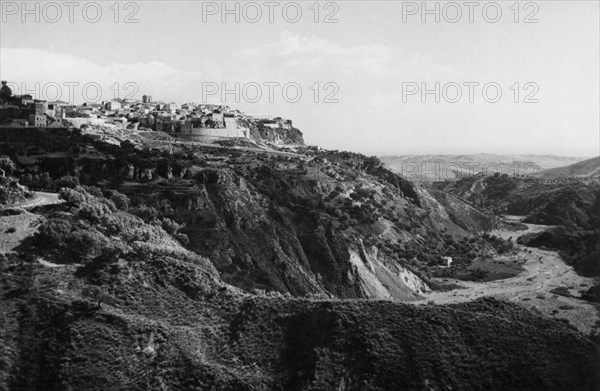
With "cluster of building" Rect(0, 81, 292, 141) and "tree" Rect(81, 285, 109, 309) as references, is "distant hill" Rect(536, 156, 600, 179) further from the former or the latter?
"tree" Rect(81, 285, 109, 309)

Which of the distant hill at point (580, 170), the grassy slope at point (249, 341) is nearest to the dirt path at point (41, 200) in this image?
the grassy slope at point (249, 341)

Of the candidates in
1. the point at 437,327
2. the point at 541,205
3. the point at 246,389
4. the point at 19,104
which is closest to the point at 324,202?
the point at 437,327

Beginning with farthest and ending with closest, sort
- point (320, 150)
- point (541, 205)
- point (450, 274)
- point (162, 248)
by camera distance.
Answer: point (541, 205), point (320, 150), point (450, 274), point (162, 248)

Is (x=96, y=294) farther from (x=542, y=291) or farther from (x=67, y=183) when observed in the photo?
(x=542, y=291)

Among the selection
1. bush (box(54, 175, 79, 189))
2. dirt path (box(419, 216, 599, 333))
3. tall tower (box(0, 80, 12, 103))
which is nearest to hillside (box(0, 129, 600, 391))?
bush (box(54, 175, 79, 189))

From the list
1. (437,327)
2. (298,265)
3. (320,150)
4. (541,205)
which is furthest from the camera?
(541,205)

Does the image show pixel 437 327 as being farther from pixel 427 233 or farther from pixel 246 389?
pixel 427 233

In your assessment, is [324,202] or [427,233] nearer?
[324,202]

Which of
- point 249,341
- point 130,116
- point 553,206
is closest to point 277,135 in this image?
point 130,116
